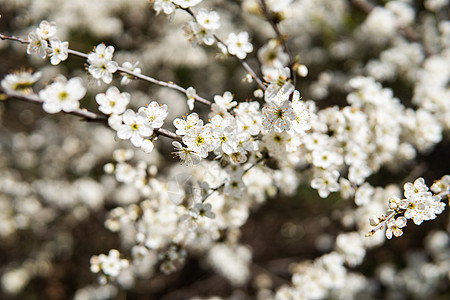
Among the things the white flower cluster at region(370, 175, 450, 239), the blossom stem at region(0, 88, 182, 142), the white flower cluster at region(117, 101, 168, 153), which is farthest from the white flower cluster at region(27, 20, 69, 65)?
the white flower cluster at region(370, 175, 450, 239)

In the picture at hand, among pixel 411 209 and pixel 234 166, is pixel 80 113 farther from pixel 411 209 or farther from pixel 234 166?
pixel 411 209

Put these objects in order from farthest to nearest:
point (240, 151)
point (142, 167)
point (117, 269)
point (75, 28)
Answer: point (75, 28)
point (142, 167)
point (117, 269)
point (240, 151)

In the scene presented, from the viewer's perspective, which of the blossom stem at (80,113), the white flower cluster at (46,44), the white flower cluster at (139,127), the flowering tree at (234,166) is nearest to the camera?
the blossom stem at (80,113)

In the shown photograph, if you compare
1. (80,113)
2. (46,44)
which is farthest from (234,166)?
(46,44)

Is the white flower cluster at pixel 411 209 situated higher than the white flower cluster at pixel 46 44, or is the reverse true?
the white flower cluster at pixel 411 209

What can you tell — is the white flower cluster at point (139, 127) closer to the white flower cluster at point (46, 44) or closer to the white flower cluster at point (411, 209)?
the white flower cluster at point (46, 44)

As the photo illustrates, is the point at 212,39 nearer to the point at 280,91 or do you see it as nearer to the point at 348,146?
the point at 280,91

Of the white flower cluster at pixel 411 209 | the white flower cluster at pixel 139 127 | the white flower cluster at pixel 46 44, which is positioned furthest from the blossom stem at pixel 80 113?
the white flower cluster at pixel 411 209

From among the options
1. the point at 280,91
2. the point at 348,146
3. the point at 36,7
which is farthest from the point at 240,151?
the point at 36,7

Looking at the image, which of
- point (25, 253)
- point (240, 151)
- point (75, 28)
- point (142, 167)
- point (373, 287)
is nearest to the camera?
point (240, 151)

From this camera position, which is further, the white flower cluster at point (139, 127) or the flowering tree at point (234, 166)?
the flowering tree at point (234, 166)
